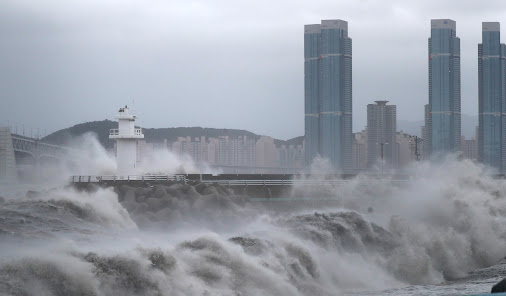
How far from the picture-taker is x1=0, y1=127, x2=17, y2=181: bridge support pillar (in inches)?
1300

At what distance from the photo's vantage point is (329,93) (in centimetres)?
11912

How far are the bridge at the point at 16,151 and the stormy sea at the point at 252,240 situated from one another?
0.92 meters

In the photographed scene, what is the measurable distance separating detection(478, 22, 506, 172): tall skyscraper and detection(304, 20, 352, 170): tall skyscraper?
21.7m

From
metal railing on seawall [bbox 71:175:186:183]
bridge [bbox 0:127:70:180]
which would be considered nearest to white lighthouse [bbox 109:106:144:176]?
metal railing on seawall [bbox 71:175:186:183]

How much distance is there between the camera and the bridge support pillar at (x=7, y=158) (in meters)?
33.0

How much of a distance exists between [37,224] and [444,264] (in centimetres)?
1337

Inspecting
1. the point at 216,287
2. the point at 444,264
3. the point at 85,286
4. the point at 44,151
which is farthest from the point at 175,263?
the point at 44,151

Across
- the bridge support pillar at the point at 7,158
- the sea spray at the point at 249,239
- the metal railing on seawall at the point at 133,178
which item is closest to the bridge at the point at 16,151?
the bridge support pillar at the point at 7,158

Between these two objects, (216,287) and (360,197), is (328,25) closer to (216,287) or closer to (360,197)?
(360,197)

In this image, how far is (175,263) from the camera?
1462 centimetres

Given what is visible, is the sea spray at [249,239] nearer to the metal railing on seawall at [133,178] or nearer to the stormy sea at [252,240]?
the stormy sea at [252,240]

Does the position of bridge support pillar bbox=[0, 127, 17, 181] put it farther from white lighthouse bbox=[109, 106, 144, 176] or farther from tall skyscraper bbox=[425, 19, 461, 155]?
tall skyscraper bbox=[425, 19, 461, 155]

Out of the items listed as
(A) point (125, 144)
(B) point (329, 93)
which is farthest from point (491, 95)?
(A) point (125, 144)

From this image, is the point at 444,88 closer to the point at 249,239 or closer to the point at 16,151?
the point at 16,151
